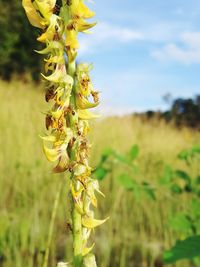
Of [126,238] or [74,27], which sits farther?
[126,238]

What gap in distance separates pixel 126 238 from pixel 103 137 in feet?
17.1

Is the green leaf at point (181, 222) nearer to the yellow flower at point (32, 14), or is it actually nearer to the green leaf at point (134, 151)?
the green leaf at point (134, 151)

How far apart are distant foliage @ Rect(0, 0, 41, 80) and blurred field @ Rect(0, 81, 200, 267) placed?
37.2ft

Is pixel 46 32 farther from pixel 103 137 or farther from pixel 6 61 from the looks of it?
pixel 6 61

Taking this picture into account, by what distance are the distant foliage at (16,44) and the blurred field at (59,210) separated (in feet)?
37.2

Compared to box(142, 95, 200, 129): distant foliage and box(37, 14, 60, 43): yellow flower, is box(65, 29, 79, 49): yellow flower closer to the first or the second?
box(37, 14, 60, 43): yellow flower

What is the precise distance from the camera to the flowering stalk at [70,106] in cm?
83

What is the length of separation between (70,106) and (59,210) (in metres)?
4.95

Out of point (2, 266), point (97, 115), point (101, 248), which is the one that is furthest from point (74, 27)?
point (101, 248)

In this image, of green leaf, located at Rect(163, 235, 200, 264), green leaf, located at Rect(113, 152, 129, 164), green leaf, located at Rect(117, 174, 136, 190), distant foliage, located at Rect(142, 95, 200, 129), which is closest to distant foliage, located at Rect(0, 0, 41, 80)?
distant foliage, located at Rect(142, 95, 200, 129)

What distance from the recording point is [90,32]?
35.1 inches

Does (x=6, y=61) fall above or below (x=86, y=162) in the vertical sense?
below

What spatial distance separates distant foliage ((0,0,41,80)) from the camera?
22.0m

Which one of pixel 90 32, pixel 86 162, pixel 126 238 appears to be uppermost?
pixel 90 32
